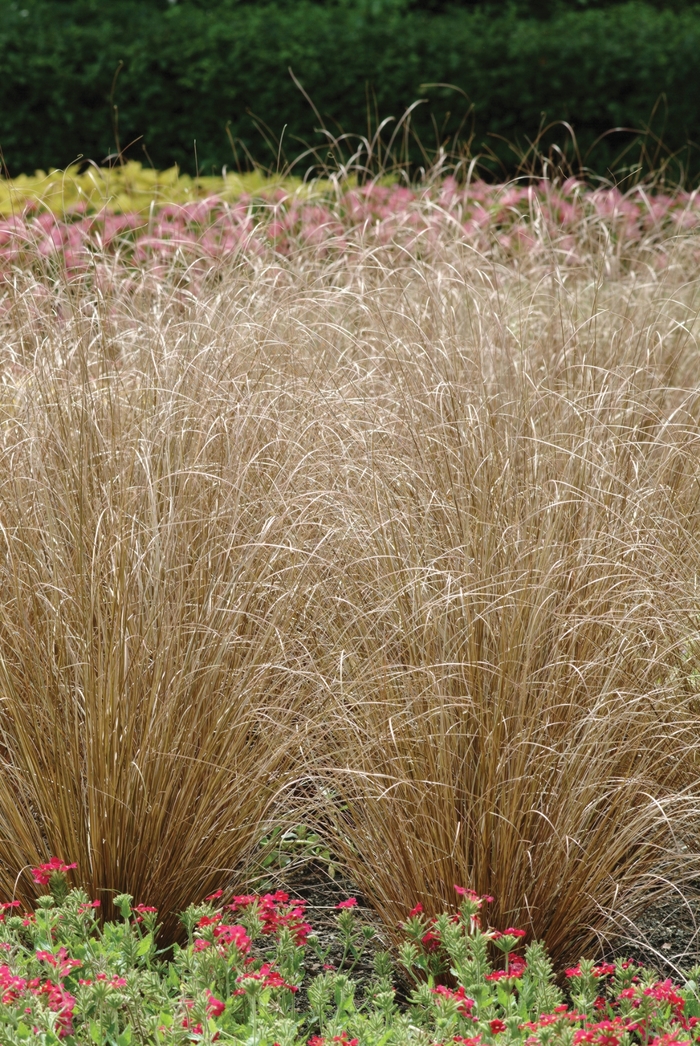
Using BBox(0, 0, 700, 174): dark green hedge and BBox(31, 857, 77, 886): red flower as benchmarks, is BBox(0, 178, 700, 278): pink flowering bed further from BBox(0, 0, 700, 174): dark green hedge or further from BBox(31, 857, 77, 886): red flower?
BBox(0, 0, 700, 174): dark green hedge

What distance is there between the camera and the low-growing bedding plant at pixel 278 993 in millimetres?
1799

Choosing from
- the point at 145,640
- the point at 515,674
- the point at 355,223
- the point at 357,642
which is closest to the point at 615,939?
the point at 515,674

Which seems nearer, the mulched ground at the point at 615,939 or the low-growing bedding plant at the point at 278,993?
the low-growing bedding plant at the point at 278,993

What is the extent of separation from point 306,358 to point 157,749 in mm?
1361

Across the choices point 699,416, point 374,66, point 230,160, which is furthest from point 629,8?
point 699,416

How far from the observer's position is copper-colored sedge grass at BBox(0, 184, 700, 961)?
7.55ft

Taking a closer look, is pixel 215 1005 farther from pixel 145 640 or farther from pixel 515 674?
pixel 515 674

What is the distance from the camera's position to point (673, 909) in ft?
8.51

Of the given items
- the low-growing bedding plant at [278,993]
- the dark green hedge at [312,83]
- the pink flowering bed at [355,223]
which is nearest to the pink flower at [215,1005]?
the low-growing bedding plant at [278,993]

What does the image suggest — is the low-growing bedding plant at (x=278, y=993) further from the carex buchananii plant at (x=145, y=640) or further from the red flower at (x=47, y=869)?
the carex buchananii plant at (x=145, y=640)

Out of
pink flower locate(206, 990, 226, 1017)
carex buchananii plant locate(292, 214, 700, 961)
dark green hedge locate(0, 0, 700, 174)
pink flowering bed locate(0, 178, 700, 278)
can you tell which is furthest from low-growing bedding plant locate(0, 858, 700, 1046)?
dark green hedge locate(0, 0, 700, 174)

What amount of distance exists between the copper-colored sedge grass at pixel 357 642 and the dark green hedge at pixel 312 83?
653 centimetres

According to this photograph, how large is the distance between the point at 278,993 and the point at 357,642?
79 centimetres

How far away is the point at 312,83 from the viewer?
905 cm
